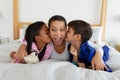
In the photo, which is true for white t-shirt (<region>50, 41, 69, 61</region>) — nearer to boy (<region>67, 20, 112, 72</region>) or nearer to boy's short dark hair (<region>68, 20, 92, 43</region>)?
boy (<region>67, 20, 112, 72</region>)

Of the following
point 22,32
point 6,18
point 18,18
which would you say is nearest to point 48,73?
point 22,32

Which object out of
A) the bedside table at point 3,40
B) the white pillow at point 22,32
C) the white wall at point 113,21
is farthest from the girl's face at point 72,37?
the bedside table at point 3,40

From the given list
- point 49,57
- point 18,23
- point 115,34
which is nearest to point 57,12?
point 18,23

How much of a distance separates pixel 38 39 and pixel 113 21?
1.77 metres

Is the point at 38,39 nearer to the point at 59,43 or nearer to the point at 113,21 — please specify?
the point at 59,43

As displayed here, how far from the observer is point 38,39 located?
5.09 feet

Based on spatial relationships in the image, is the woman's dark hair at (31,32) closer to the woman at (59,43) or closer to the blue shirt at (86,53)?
the woman at (59,43)

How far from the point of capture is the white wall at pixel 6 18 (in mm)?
3043

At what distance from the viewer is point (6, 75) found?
3.62 ft

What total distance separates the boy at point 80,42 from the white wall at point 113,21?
1.66m

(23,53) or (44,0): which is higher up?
(44,0)

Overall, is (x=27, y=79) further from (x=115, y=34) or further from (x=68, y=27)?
(x=115, y=34)

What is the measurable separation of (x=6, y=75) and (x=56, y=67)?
11.5 inches

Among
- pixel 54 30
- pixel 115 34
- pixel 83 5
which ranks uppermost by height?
pixel 83 5
